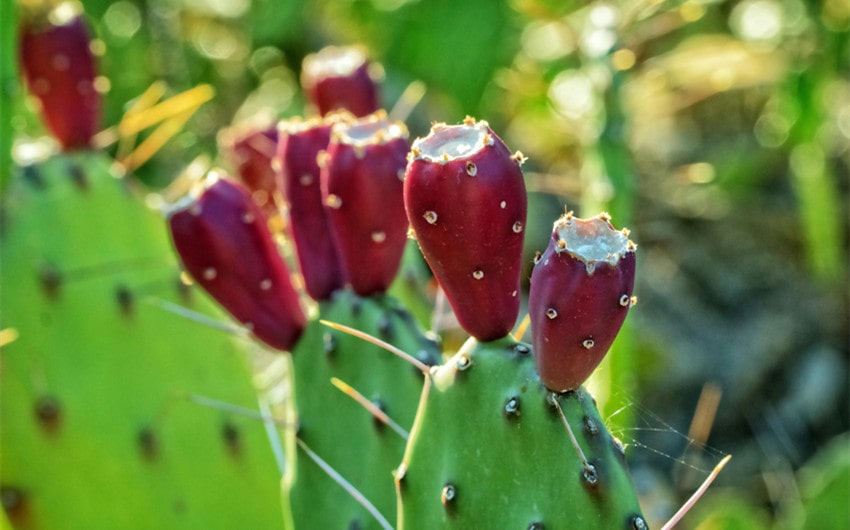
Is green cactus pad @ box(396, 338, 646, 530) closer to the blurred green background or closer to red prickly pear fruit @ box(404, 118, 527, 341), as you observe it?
red prickly pear fruit @ box(404, 118, 527, 341)

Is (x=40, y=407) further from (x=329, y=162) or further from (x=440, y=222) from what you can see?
(x=440, y=222)

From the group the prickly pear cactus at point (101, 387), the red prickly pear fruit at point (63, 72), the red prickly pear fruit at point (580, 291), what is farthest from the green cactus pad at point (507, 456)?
the red prickly pear fruit at point (63, 72)

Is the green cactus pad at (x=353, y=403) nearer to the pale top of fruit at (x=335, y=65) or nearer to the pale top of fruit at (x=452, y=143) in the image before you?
the pale top of fruit at (x=452, y=143)

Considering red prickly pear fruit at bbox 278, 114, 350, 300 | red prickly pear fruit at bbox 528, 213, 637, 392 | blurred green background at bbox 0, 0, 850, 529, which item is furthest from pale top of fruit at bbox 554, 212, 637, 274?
blurred green background at bbox 0, 0, 850, 529

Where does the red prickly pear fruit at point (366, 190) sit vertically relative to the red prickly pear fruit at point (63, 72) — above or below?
above

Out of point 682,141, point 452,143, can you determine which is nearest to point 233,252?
point 452,143

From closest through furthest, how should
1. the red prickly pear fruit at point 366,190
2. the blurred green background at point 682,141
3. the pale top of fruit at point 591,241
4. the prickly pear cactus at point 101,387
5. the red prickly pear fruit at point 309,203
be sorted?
1. the pale top of fruit at point 591,241
2. the red prickly pear fruit at point 366,190
3. the red prickly pear fruit at point 309,203
4. the prickly pear cactus at point 101,387
5. the blurred green background at point 682,141

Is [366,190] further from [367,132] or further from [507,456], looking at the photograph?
[507,456]

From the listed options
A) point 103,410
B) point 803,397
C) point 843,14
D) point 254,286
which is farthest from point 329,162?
point 803,397
